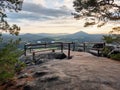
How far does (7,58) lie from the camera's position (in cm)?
1318

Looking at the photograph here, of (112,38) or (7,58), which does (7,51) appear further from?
(112,38)

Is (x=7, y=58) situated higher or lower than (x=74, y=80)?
higher

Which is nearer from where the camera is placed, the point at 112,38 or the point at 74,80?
the point at 74,80

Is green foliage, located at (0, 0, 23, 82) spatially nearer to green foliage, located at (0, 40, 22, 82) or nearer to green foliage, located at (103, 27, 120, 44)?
green foliage, located at (0, 40, 22, 82)

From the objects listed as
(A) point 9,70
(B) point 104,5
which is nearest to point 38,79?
(A) point 9,70

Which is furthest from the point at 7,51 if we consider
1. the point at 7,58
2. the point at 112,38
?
the point at 112,38

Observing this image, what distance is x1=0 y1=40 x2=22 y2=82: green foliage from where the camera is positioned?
13177 mm

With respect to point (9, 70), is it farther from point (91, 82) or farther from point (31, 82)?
point (91, 82)

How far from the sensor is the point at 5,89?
14.4m

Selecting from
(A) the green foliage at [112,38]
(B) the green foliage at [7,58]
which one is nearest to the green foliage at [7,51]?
(B) the green foliage at [7,58]

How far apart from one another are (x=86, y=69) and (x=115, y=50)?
34.8 feet

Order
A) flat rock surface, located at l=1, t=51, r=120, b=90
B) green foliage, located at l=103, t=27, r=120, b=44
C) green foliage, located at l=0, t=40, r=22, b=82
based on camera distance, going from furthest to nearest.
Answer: green foliage, located at l=103, t=27, r=120, b=44 < green foliage, located at l=0, t=40, r=22, b=82 < flat rock surface, located at l=1, t=51, r=120, b=90

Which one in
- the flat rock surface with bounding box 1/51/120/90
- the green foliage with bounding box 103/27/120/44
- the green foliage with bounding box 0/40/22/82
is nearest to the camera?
the flat rock surface with bounding box 1/51/120/90

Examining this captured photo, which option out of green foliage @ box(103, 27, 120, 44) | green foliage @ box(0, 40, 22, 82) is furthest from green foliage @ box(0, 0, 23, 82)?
green foliage @ box(103, 27, 120, 44)
